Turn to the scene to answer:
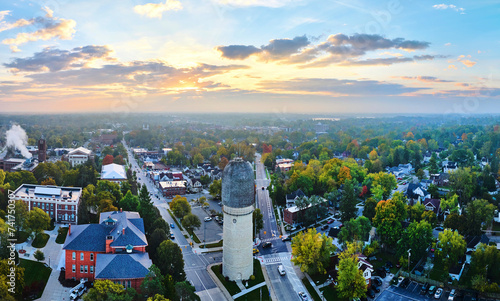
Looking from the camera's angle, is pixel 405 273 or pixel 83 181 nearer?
pixel 405 273

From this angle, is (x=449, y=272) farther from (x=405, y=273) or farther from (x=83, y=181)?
(x=83, y=181)

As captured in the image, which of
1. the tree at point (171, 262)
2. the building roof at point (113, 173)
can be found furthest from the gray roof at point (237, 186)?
the building roof at point (113, 173)

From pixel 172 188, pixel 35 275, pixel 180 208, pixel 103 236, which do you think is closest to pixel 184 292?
pixel 103 236

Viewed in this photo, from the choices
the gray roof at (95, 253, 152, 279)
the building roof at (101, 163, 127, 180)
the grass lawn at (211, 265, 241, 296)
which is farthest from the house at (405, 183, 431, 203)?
the building roof at (101, 163, 127, 180)

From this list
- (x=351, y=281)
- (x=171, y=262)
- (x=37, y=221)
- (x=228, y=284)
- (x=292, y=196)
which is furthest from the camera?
(x=292, y=196)

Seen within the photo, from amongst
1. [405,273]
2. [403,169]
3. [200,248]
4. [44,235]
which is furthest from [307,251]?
[403,169]

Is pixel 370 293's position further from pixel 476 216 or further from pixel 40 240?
pixel 40 240

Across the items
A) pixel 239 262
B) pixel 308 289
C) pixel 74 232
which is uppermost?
pixel 74 232
